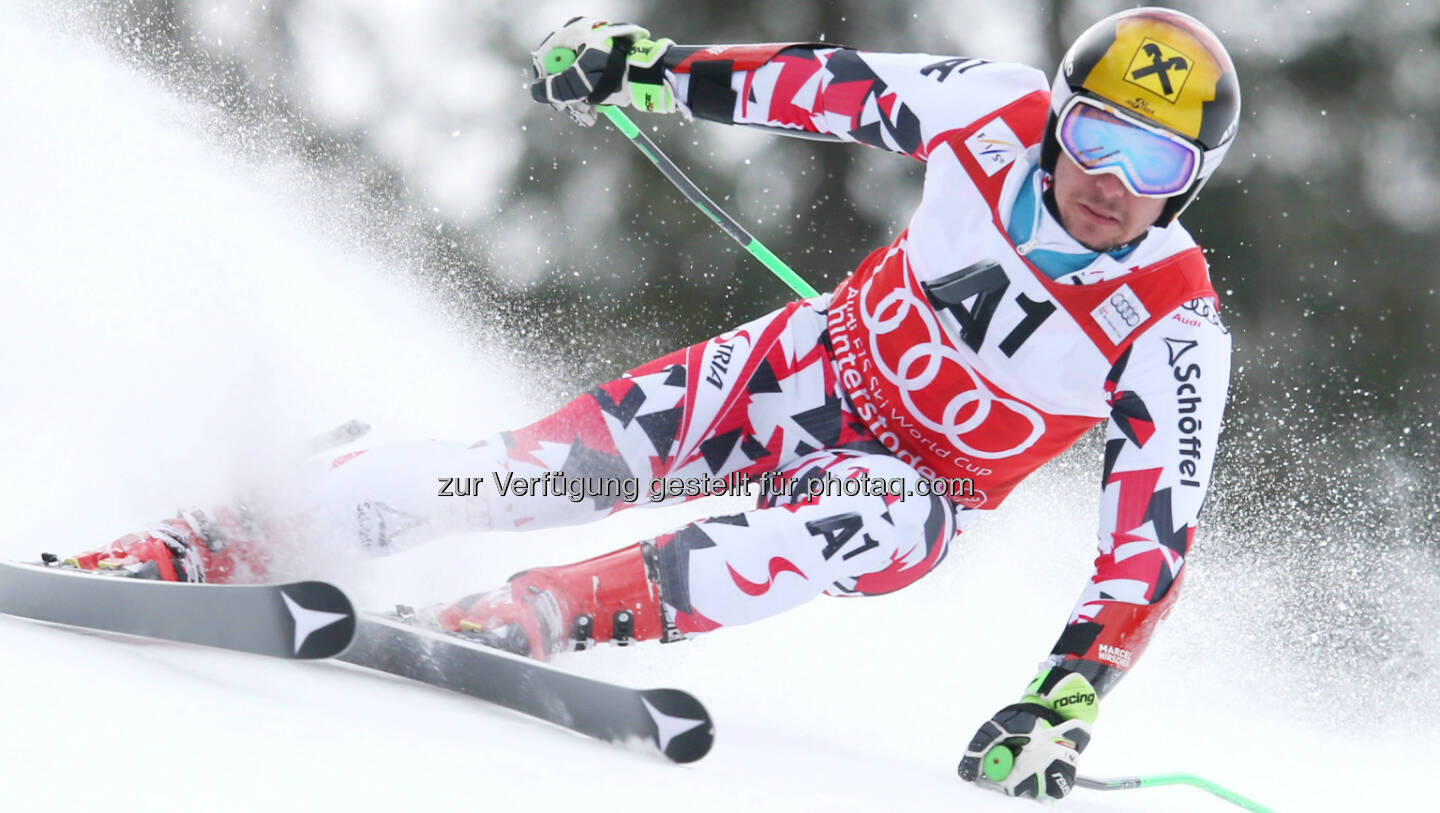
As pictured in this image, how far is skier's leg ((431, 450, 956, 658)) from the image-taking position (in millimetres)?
1783

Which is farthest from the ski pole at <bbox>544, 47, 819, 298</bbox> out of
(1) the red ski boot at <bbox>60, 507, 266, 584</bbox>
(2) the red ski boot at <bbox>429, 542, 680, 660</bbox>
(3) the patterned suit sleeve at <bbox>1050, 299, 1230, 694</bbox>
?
(1) the red ski boot at <bbox>60, 507, 266, 584</bbox>

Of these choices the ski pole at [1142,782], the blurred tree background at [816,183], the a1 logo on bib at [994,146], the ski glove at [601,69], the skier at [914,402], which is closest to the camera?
the skier at [914,402]

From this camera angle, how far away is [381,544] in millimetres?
1958

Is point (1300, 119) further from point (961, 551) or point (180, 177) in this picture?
point (180, 177)

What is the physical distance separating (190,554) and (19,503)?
1.21 metres

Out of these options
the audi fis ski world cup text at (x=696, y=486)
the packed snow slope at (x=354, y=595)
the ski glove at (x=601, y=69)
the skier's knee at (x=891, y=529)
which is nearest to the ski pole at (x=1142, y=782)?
the packed snow slope at (x=354, y=595)

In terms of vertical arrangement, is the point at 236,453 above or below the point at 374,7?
below

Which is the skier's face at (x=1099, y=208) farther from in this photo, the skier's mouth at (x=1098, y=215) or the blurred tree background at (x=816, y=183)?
the blurred tree background at (x=816, y=183)

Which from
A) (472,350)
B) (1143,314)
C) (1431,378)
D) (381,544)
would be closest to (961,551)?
(472,350)

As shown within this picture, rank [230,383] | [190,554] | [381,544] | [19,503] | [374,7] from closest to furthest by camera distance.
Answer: [190,554] < [381,544] < [230,383] < [19,503] < [374,7]

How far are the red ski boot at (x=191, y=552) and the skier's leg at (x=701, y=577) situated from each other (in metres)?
0.36

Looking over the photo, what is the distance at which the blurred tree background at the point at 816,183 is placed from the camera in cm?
923

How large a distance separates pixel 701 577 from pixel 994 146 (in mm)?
917

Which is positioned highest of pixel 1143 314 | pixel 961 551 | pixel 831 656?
pixel 1143 314
